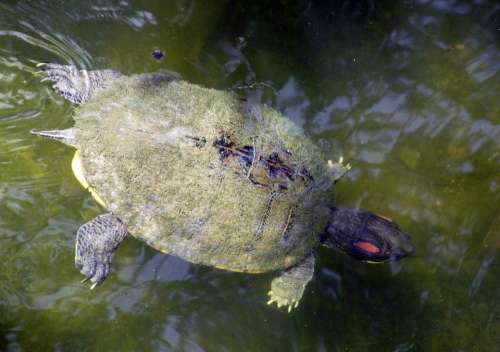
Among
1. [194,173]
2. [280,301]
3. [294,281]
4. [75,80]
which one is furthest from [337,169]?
[75,80]

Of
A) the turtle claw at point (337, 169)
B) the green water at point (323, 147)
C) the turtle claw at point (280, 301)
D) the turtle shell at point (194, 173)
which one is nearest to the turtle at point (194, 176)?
the turtle shell at point (194, 173)

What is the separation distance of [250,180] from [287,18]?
1765mm

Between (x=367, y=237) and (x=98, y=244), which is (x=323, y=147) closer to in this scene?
(x=367, y=237)

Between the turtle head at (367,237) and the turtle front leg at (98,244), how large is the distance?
4.95ft

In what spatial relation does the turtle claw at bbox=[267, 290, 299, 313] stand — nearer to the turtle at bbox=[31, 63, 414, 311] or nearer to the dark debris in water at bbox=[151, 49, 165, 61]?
the turtle at bbox=[31, 63, 414, 311]

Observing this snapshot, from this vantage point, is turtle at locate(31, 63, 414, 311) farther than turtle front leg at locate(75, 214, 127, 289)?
No

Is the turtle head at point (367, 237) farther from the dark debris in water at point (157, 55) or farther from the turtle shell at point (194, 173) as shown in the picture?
the dark debris in water at point (157, 55)

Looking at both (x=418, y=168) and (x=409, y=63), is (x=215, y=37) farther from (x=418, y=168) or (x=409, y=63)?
(x=418, y=168)

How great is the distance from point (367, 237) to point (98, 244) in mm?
1949

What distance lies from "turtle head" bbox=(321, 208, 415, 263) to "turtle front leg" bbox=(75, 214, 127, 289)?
59.4 inches

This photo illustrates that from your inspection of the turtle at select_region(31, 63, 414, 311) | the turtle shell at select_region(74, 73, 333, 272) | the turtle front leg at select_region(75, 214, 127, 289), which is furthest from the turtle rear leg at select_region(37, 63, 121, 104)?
the turtle front leg at select_region(75, 214, 127, 289)

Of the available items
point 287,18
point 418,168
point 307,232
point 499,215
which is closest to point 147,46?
point 287,18

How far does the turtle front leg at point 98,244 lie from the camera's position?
2678 mm

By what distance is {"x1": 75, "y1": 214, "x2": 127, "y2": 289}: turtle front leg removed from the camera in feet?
8.79
